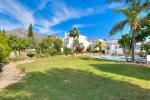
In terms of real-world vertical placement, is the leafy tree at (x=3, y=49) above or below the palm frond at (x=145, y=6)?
below

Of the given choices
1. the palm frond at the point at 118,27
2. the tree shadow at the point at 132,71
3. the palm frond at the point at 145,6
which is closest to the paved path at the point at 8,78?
the tree shadow at the point at 132,71

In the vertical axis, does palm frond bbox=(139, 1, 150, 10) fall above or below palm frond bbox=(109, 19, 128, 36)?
above

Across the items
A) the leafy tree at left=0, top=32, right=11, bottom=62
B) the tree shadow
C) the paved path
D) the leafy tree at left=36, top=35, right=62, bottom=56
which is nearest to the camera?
the paved path

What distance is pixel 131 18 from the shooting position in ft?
93.4

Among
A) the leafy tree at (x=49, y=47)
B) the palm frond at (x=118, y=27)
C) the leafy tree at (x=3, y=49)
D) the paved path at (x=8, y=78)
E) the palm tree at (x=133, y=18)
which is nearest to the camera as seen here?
the paved path at (x=8, y=78)

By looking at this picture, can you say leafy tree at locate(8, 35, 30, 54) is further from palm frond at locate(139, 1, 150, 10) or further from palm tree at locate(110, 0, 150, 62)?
palm frond at locate(139, 1, 150, 10)

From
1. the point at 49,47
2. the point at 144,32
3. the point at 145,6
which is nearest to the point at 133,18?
the point at 145,6

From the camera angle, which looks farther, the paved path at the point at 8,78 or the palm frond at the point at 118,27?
the palm frond at the point at 118,27

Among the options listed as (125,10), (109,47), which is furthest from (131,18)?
(109,47)

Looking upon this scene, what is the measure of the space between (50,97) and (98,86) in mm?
3558

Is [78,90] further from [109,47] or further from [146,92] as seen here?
[109,47]

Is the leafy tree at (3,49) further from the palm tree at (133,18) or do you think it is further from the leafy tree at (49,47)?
the leafy tree at (49,47)

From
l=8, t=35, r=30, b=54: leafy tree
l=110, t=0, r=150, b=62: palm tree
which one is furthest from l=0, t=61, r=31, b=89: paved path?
l=8, t=35, r=30, b=54: leafy tree

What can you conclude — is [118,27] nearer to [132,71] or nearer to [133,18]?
[133,18]
